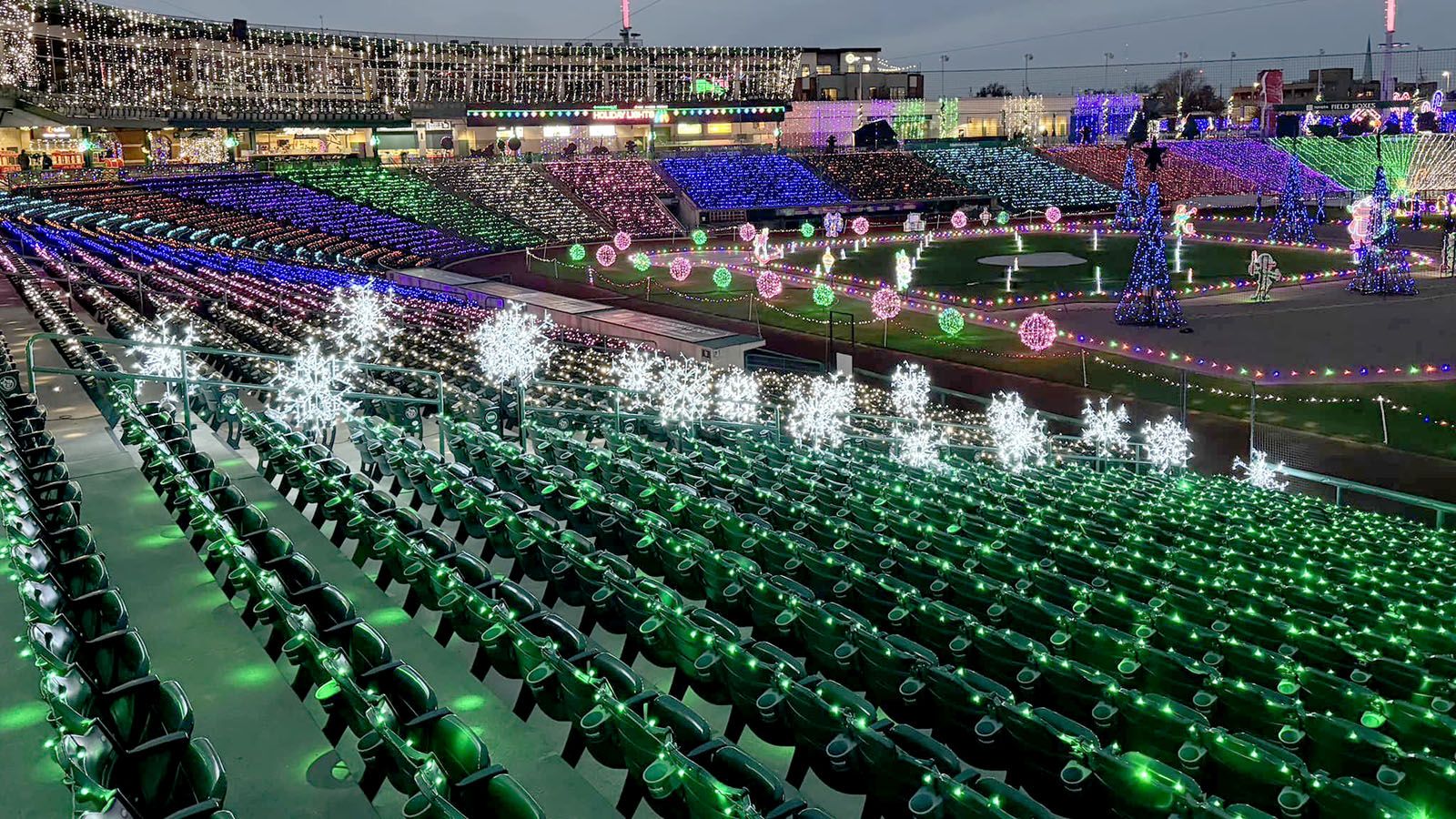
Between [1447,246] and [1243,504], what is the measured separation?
37776mm

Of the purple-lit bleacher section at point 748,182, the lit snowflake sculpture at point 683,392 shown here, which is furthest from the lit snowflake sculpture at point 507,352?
the purple-lit bleacher section at point 748,182

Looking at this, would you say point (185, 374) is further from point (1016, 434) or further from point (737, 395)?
point (1016, 434)

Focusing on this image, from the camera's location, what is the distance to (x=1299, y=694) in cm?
731

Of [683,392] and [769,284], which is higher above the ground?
[769,284]

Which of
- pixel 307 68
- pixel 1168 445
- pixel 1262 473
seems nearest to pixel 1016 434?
pixel 1168 445

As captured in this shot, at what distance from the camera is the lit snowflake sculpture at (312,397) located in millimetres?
14337

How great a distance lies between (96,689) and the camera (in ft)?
18.7

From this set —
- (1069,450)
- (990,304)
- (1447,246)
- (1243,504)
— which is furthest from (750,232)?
(1243,504)

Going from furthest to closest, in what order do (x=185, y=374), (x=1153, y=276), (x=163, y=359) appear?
(x=1153, y=276)
(x=163, y=359)
(x=185, y=374)

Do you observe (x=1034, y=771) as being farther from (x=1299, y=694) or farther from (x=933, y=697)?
(x=1299, y=694)

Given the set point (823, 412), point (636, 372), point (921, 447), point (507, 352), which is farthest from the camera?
point (636, 372)

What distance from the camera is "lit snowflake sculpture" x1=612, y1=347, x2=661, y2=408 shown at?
22.1m

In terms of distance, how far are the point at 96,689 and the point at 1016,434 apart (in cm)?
1844

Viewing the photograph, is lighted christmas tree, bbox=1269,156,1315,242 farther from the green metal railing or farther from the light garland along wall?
the light garland along wall
